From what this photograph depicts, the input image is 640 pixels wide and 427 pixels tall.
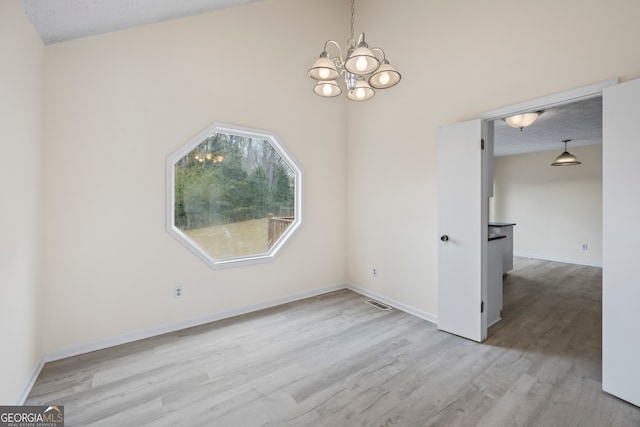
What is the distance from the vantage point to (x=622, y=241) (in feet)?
5.82

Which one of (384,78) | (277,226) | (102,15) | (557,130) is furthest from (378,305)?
(557,130)

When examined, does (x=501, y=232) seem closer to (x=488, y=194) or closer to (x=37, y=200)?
(x=488, y=194)

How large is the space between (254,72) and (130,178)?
1.89 metres

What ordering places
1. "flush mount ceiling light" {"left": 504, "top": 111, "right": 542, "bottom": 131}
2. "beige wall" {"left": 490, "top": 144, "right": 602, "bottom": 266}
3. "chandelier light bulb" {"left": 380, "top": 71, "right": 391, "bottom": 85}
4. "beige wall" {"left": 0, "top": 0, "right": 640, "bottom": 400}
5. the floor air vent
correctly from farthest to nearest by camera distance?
"beige wall" {"left": 490, "top": 144, "right": 602, "bottom": 266} < the floor air vent < "flush mount ceiling light" {"left": 504, "top": 111, "right": 542, "bottom": 131} < "beige wall" {"left": 0, "top": 0, "right": 640, "bottom": 400} < "chandelier light bulb" {"left": 380, "top": 71, "right": 391, "bottom": 85}

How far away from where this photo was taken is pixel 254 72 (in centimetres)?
326

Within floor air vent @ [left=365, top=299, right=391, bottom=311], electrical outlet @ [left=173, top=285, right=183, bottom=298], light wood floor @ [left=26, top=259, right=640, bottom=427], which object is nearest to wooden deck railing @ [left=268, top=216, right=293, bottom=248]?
A: light wood floor @ [left=26, top=259, right=640, bottom=427]

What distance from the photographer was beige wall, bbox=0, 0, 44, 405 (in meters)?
1.55

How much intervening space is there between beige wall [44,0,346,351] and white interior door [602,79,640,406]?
2.98 metres

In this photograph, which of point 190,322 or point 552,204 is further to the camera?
point 552,204

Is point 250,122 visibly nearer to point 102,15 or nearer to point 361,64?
point 102,15

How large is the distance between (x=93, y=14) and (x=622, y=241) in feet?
13.3

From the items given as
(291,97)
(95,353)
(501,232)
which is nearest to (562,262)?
(501,232)

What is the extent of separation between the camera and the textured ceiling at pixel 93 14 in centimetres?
176

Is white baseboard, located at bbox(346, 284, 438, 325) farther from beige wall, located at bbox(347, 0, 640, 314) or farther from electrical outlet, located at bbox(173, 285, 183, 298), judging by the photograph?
electrical outlet, located at bbox(173, 285, 183, 298)
